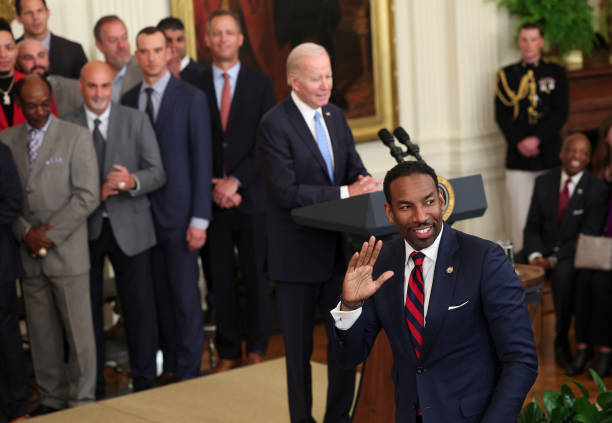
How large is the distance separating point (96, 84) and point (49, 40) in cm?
76

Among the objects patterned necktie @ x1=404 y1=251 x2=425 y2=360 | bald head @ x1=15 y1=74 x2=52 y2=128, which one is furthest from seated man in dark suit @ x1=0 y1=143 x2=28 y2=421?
patterned necktie @ x1=404 y1=251 x2=425 y2=360

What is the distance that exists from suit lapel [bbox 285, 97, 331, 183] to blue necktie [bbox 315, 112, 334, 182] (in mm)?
42

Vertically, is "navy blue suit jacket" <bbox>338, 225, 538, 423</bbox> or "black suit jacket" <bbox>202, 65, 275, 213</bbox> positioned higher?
"black suit jacket" <bbox>202, 65, 275, 213</bbox>

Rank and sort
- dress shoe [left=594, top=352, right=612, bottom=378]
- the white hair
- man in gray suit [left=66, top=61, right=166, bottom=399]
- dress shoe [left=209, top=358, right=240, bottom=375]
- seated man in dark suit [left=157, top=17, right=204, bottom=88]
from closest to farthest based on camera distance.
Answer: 1. the white hair
2. man in gray suit [left=66, top=61, right=166, bottom=399]
3. dress shoe [left=594, top=352, right=612, bottom=378]
4. dress shoe [left=209, top=358, right=240, bottom=375]
5. seated man in dark suit [left=157, top=17, right=204, bottom=88]

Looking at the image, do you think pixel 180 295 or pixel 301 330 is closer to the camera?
pixel 301 330

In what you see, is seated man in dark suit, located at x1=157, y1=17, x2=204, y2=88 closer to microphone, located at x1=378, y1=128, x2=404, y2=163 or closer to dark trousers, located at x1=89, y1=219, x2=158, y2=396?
dark trousers, located at x1=89, y1=219, x2=158, y2=396

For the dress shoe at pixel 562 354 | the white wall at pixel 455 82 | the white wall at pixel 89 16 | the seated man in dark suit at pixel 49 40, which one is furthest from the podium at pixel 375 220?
the white wall at pixel 455 82

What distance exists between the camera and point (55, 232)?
4758 millimetres

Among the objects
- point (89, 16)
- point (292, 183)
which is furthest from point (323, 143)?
point (89, 16)

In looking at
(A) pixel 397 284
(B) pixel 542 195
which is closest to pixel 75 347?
(A) pixel 397 284

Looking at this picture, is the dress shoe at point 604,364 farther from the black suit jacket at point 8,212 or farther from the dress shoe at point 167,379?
the black suit jacket at point 8,212

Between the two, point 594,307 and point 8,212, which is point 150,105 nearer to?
point 8,212

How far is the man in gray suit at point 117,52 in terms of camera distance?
5.51 m

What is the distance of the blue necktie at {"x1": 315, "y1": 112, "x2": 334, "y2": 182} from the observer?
3943 mm
